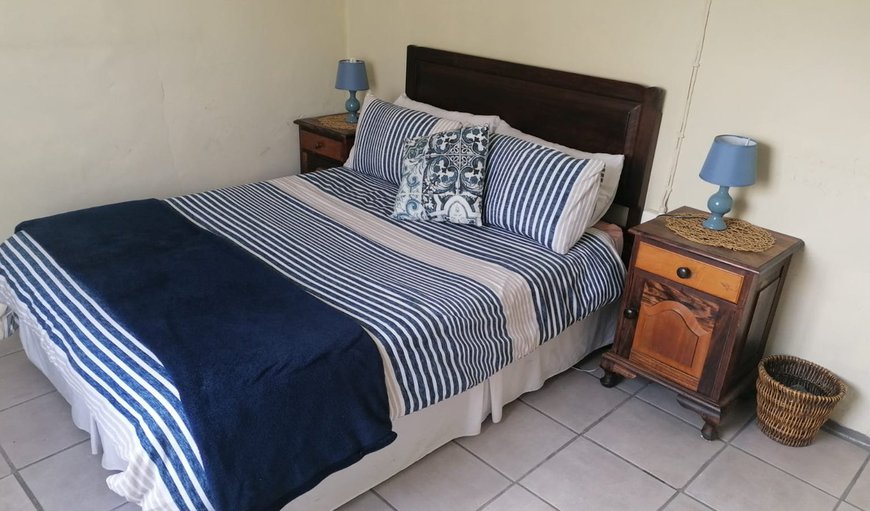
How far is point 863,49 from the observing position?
208 centimetres

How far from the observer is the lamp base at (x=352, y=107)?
348 centimetres

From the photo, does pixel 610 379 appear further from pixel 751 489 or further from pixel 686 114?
pixel 686 114

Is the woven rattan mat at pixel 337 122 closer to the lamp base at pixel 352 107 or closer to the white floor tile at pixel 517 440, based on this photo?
the lamp base at pixel 352 107

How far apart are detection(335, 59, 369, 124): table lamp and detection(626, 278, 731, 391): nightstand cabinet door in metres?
1.83

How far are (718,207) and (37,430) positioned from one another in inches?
95.8

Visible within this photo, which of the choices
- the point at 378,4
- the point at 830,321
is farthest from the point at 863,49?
the point at 378,4

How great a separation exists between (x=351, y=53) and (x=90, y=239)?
190cm

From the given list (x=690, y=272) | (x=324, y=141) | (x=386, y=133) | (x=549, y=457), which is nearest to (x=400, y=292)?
(x=549, y=457)

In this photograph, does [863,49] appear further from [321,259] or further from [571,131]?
[321,259]

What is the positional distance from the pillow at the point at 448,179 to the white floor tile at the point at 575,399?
0.71 metres

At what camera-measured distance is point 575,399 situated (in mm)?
2543

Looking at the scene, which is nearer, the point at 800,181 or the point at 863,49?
the point at 863,49

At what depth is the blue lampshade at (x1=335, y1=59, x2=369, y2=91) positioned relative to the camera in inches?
135

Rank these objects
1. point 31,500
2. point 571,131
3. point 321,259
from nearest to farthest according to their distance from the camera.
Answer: point 31,500 → point 321,259 → point 571,131
